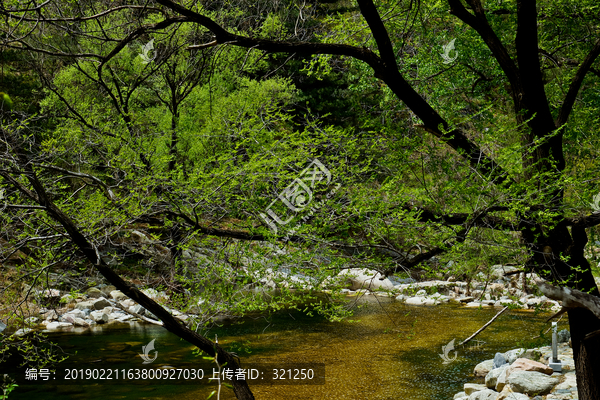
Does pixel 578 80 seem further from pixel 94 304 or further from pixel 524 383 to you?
pixel 94 304

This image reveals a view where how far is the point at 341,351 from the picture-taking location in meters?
9.61

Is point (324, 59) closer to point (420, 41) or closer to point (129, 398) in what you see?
point (420, 41)

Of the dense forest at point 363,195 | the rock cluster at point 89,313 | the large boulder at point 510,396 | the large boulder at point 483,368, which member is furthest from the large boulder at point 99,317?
the large boulder at point 510,396

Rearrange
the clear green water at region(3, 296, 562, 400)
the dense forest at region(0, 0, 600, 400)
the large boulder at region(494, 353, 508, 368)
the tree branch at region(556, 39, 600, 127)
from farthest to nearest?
1. the large boulder at region(494, 353, 508, 368)
2. the clear green water at region(3, 296, 562, 400)
3. the tree branch at region(556, 39, 600, 127)
4. the dense forest at region(0, 0, 600, 400)

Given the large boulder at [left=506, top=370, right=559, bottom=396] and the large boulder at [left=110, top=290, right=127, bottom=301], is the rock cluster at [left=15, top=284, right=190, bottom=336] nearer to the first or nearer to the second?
the large boulder at [left=110, top=290, right=127, bottom=301]

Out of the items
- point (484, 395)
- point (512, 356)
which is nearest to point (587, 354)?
point (484, 395)

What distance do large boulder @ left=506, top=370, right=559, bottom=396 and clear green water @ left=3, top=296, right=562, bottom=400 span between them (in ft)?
1.88

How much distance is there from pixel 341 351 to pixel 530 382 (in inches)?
150

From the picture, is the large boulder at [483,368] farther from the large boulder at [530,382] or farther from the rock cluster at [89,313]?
the rock cluster at [89,313]

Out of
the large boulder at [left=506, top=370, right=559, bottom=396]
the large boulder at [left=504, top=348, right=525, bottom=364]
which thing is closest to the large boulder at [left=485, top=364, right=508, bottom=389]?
the large boulder at [left=506, top=370, right=559, bottom=396]

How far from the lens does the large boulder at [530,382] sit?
260 inches

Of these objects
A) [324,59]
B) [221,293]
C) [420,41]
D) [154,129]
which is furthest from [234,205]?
[154,129]

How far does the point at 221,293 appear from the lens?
4691mm

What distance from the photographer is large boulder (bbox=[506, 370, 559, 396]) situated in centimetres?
660
